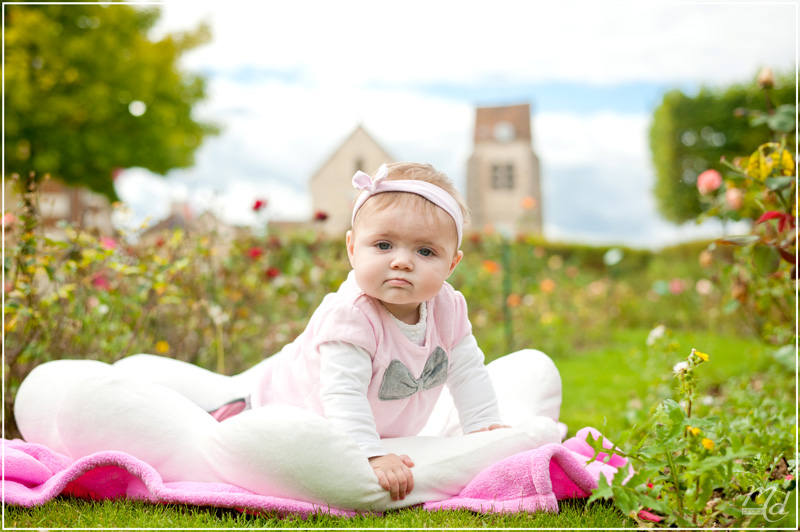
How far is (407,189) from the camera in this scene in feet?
6.61

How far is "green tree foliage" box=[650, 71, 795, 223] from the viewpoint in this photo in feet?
47.9

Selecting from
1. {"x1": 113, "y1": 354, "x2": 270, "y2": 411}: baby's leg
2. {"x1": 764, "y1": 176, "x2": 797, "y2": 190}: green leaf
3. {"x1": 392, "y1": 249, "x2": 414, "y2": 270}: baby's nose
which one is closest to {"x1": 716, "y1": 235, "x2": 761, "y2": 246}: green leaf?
{"x1": 764, "y1": 176, "x2": 797, "y2": 190}: green leaf

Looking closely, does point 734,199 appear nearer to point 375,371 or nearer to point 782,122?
point 782,122

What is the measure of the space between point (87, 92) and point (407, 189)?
500 inches

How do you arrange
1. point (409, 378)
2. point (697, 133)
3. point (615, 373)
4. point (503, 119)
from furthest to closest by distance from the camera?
point (503, 119) → point (697, 133) → point (615, 373) → point (409, 378)

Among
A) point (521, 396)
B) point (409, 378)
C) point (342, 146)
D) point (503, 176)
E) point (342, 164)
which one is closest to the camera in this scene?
point (409, 378)

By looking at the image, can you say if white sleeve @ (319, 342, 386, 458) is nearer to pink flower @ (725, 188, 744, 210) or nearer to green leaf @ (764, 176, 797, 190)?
green leaf @ (764, 176, 797, 190)

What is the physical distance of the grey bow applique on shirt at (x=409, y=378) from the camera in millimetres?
2102

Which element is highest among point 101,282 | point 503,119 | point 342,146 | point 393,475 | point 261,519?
point 503,119

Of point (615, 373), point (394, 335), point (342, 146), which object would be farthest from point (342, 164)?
point (394, 335)

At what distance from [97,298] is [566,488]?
2.69 metres

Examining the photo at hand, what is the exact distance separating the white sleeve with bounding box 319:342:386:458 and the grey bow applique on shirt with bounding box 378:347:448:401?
0.09 m

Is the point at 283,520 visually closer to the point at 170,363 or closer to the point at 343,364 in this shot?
the point at 343,364

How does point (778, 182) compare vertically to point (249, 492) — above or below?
above
